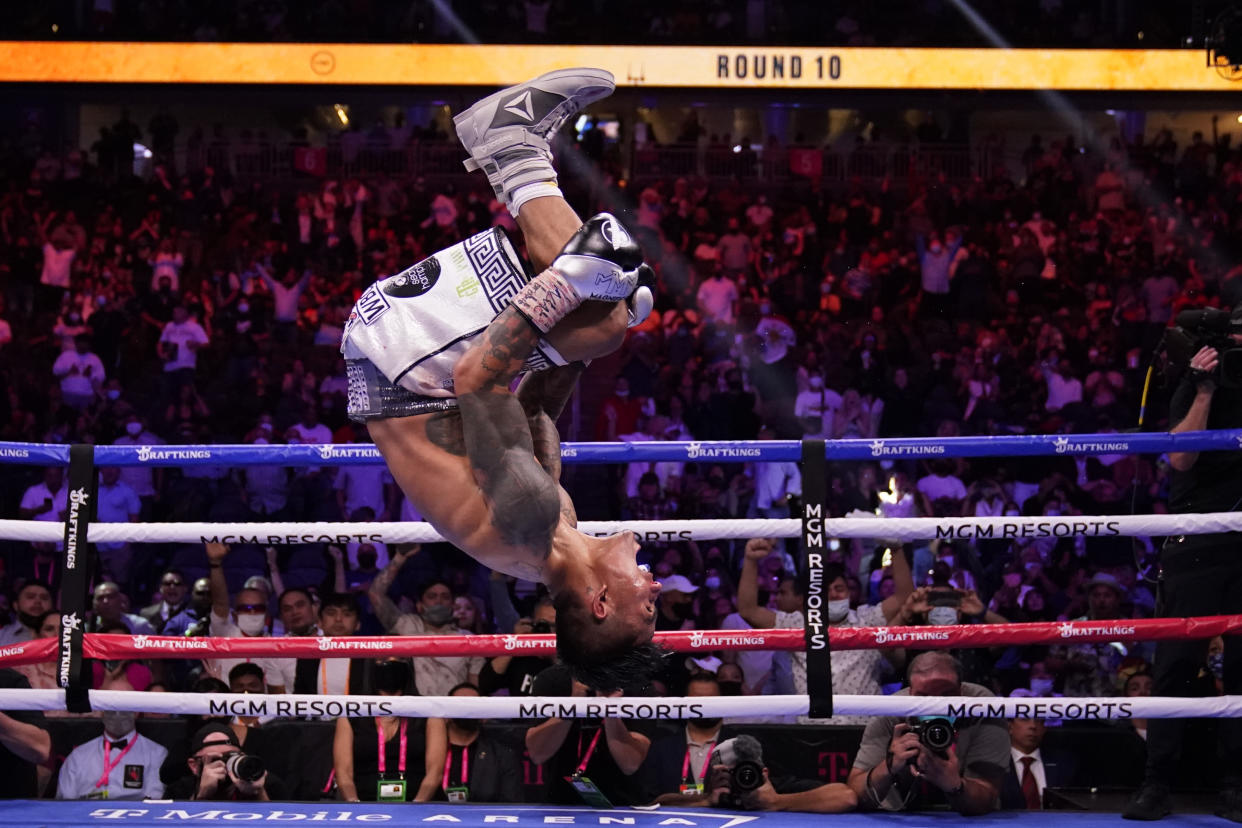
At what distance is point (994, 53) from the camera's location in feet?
55.6

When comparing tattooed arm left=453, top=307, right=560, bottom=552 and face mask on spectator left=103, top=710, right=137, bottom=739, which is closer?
tattooed arm left=453, top=307, right=560, bottom=552

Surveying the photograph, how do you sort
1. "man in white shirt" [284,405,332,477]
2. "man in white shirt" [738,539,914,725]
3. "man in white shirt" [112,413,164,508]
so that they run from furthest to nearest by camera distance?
"man in white shirt" [284,405,332,477] → "man in white shirt" [112,413,164,508] → "man in white shirt" [738,539,914,725]

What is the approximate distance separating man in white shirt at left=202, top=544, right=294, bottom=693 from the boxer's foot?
9.13 feet

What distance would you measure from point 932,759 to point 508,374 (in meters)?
2.08

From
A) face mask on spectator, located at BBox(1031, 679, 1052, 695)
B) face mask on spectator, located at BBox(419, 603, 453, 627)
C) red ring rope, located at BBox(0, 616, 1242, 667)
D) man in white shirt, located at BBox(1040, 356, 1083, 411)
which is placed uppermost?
man in white shirt, located at BBox(1040, 356, 1083, 411)

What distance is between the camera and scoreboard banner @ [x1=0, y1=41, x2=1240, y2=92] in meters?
16.7

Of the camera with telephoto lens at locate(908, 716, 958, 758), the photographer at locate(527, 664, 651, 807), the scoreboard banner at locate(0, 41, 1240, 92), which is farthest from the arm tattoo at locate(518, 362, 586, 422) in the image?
the scoreboard banner at locate(0, 41, 1240, 92)

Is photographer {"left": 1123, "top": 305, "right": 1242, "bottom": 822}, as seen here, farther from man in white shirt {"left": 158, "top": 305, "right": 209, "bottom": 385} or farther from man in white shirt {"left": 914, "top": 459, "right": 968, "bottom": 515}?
man in white shirt {"left": 158, "top": 305, "right": 209, "bottom": 385}

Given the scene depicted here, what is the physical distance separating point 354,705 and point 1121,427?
8024 mm

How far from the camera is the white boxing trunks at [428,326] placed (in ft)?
10.1

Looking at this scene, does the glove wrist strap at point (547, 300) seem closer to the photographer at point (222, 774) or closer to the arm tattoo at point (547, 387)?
the arm tattoo at point (547, 387)

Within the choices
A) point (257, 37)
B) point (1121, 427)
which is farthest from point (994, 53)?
point (257, 37)

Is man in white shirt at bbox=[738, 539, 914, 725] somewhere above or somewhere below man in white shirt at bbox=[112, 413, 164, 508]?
below

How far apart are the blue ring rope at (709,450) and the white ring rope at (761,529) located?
222 millimetres
